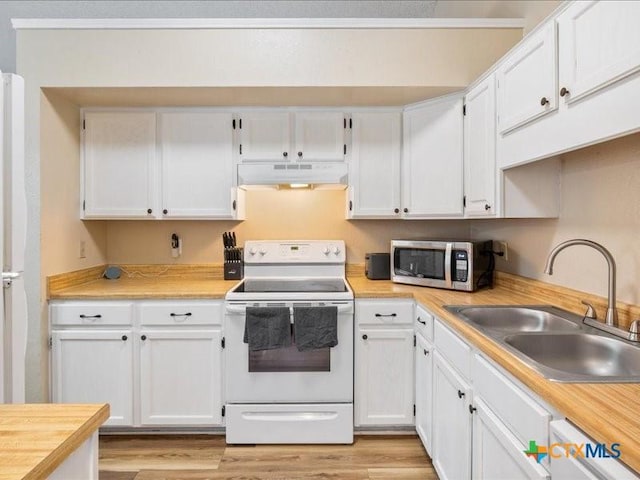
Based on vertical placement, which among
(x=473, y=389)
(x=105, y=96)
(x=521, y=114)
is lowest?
(x=473, y=389)

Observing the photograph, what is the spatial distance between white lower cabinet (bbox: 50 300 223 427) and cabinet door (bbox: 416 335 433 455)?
46.1 inches

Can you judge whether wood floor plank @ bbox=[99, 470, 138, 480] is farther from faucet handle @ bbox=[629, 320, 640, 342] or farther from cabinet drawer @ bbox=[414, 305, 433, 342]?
faucet handle @ bbox=[629, 320, 640, 342]

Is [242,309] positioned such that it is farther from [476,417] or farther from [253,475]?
[476,417]

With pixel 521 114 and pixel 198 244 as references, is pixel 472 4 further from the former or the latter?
pixel 198 244

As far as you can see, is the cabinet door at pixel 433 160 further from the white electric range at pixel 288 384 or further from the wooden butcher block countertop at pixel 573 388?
the white electric range at pixel 288 384

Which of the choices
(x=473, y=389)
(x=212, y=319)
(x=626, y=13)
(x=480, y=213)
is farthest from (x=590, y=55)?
(x=212, y=319)

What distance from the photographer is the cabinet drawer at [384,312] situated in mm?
2311

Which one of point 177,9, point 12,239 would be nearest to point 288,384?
point 12,239

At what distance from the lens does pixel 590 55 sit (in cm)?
126

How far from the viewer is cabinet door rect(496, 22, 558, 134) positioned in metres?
1.47

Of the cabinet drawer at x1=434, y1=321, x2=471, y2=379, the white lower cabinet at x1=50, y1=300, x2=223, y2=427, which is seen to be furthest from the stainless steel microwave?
the white lower cabinet at x1=50, y1=300, x2=223, y2=427

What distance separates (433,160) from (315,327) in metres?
1.30

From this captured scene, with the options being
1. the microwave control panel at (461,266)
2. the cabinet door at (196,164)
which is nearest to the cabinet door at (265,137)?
the cabinet door at (196,164)

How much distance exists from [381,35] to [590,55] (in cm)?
133
